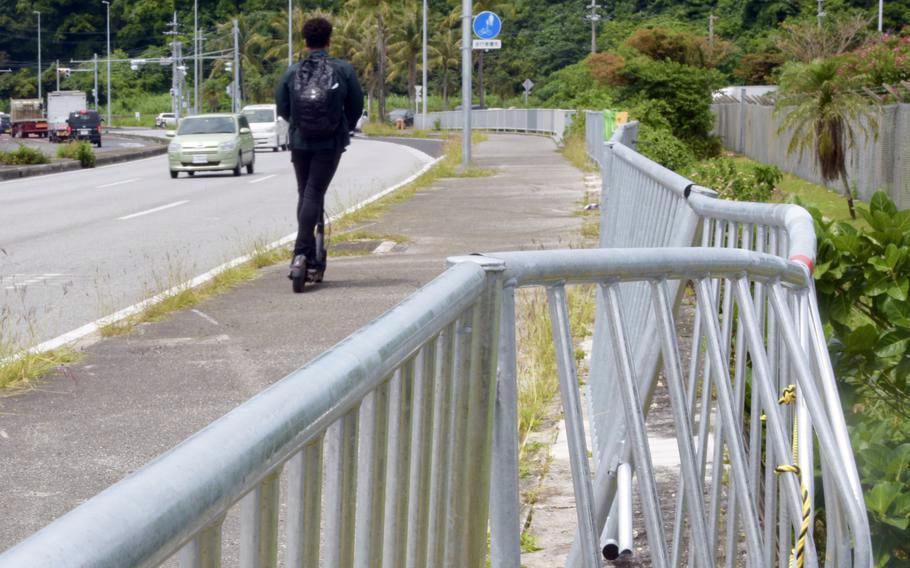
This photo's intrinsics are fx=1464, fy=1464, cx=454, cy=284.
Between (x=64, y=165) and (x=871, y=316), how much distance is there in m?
32.6

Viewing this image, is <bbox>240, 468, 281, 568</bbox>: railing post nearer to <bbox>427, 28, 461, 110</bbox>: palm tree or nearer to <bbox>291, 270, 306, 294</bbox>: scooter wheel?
<bbox>291, 270, 306, 294</bbox>: scooter wheel

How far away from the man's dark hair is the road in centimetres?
197

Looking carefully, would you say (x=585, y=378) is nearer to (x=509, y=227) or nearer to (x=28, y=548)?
(x=28, y=548)

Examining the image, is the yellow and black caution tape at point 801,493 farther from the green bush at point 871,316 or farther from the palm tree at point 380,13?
the palm tree at point 380,13

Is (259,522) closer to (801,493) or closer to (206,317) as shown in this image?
(801,493)

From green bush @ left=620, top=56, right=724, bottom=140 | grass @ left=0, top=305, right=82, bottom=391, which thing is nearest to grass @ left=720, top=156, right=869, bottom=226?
green bush @ left=620, top=56, right=724, bottom=140

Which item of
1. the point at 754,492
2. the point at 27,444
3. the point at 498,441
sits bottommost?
the point at 27,444

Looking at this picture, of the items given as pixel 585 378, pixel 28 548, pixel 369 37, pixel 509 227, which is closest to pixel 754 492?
pixel 28 548

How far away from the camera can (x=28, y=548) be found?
1010 millimetres

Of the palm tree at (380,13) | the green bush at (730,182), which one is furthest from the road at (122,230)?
the palm tree at (380,13)

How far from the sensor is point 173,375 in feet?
23.8

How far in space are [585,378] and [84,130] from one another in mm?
58922

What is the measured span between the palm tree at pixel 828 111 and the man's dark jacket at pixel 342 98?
13.2 m

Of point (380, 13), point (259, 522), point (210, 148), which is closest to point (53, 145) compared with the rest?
point (380, 13)
